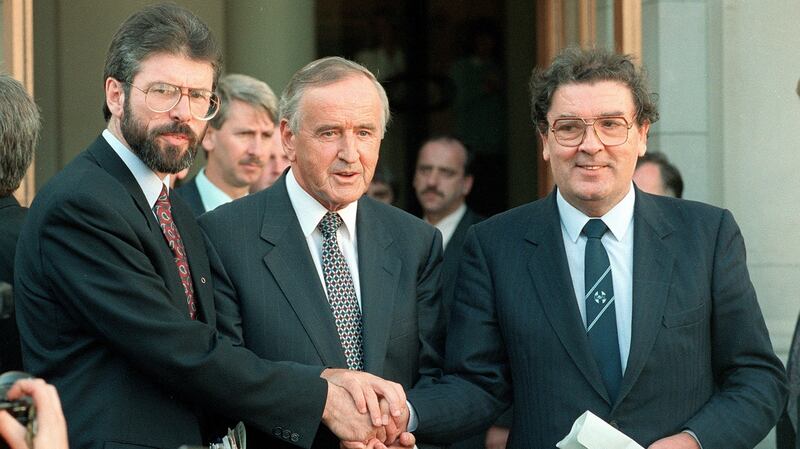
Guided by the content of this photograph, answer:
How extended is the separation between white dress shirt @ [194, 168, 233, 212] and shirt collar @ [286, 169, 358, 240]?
78.6 inches

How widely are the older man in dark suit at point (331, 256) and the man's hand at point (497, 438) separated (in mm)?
1060

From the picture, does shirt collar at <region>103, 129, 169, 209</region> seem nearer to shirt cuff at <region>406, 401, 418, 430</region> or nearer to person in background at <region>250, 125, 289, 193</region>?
shirt cuff at <region>406, 401, 418, 430</region>

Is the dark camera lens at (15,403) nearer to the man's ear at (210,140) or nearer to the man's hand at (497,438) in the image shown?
the man's hand at (497,438)

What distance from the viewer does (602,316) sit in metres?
3.75

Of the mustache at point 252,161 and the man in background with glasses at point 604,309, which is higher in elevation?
the mustache at point 252,161

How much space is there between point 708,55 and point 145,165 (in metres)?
3.65

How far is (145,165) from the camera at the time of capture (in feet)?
11.9

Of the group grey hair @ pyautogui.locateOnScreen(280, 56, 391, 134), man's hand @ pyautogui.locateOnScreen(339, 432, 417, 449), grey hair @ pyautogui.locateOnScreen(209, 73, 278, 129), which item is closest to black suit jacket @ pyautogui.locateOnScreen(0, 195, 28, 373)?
grey hair @ pyautogui.locateOnScreen(280, 56, 391, 134)

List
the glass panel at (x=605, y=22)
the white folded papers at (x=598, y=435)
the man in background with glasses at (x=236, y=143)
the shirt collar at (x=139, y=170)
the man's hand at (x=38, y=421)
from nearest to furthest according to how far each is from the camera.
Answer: the man's hand at (x=38, y=421), the white folded papers at (x=598, y=435), the shirt collar at (x=139, y=170), the man in background with glasses at (x=236, y=143), the glass panel at (x=605, y=22)

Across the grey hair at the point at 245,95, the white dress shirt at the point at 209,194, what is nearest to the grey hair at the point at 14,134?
the white dress shirt at the point at 209,194

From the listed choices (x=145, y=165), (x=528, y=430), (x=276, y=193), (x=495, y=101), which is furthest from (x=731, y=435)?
(x=495, y=101)

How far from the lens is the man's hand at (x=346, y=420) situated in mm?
3658

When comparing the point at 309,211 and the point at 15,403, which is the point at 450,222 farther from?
the point at 15,403

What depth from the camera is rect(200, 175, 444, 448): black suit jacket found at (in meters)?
3.78
